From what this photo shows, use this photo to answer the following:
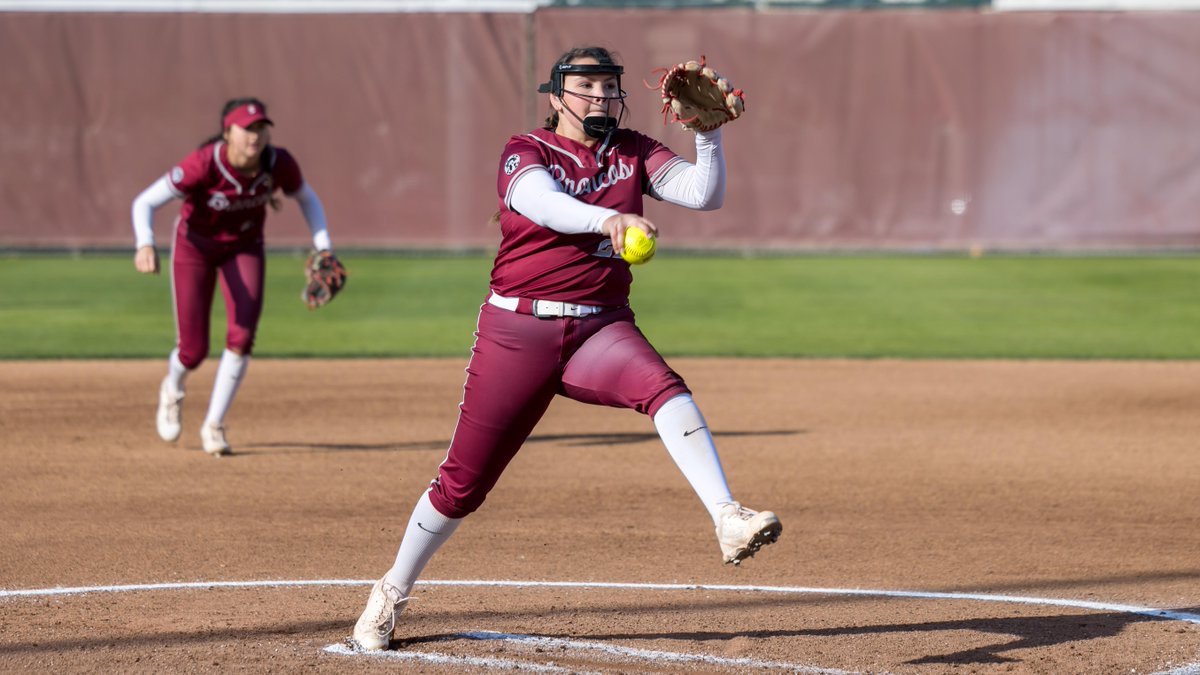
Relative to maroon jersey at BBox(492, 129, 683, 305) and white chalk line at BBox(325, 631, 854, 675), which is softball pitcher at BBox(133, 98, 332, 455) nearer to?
maroon jersey at BBox(492, 129, 683, 305)

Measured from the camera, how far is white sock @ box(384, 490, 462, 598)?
519 cm

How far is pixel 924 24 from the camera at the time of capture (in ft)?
75.2

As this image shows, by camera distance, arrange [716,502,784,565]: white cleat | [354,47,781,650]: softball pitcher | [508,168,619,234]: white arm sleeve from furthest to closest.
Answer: [354,47,781,650]: softball pitcher → [508,168,619,234]: white arm sleeve → [716,502,784,565]: white cleat

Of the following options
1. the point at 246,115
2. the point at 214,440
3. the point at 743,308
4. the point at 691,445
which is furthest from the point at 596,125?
the point at 743,308

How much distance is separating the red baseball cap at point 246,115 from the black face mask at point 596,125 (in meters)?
3.96

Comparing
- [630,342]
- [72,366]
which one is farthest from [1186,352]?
[630,342]

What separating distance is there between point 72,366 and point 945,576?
8705 millimetres

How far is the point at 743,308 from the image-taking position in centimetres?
1736

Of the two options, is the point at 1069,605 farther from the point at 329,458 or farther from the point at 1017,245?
the point at 1017,245

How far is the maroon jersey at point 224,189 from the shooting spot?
348 inches

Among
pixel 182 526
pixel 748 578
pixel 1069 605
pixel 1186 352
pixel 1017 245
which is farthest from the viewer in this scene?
pixel 1017 245

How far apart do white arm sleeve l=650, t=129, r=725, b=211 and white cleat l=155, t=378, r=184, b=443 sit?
522 centimetres

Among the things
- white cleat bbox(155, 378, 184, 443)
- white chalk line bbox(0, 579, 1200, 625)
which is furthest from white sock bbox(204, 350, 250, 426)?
white chalk line bbox(0, 579, 1200, 625)

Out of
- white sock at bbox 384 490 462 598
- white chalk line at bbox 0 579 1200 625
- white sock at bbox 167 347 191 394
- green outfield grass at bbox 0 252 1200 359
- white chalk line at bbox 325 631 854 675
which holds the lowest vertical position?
green outfield grass at bbox 0 252 1200 359
